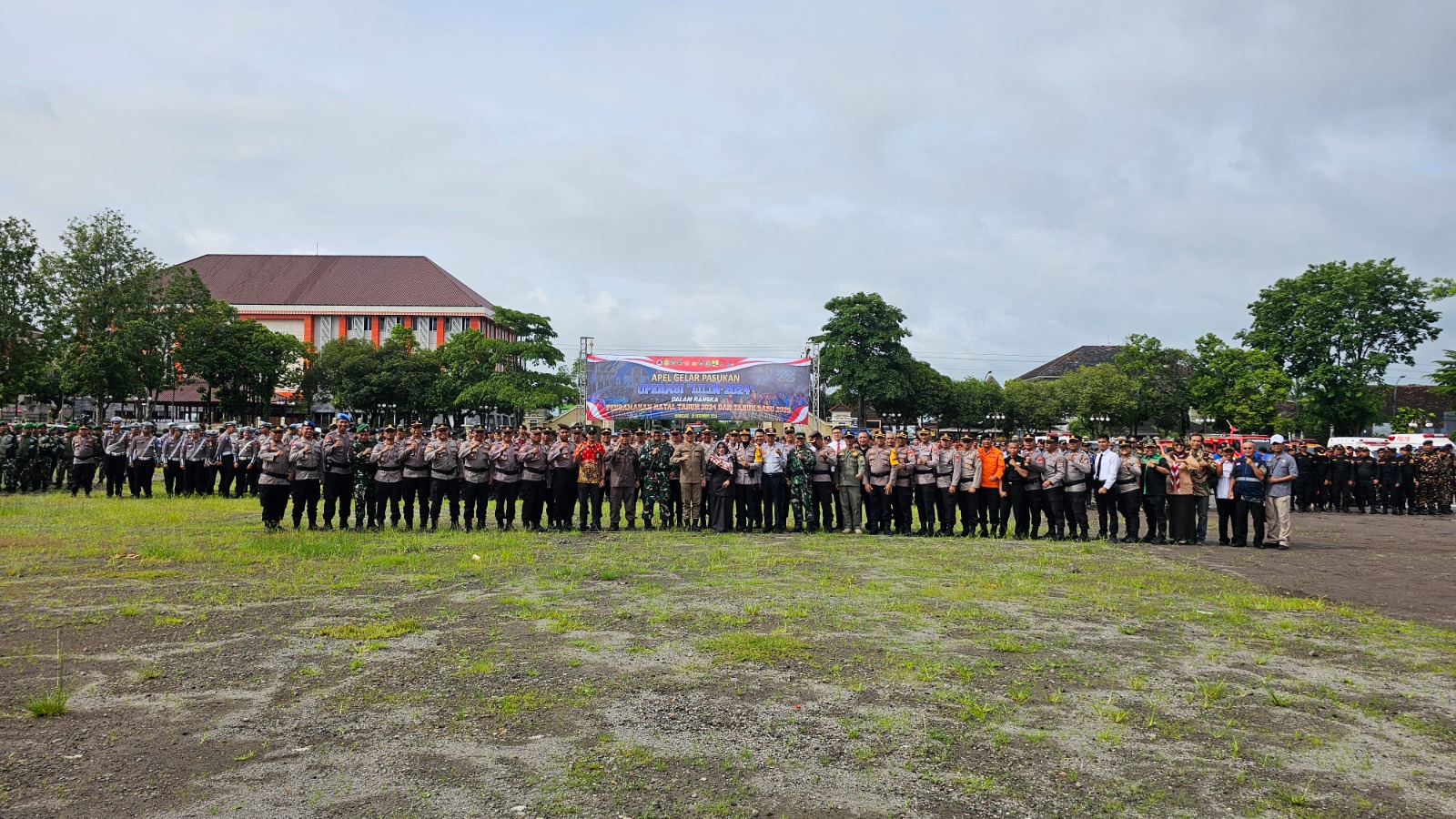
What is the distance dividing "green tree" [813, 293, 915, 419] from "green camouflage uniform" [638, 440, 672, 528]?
3998cm

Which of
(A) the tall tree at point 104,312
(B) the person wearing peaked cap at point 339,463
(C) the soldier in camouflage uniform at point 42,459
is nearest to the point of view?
(B) the person wearing peaked cap at point 339,463

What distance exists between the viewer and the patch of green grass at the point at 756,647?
6.46 m

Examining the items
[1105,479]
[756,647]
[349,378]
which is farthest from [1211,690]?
[349,378]

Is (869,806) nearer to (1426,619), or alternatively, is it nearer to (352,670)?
(352,670)

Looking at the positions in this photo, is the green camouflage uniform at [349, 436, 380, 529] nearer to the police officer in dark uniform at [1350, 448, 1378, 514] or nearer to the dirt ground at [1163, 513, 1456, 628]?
the dirt ground at [1163, 513, 1456, 628]

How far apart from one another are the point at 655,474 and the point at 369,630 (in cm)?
814

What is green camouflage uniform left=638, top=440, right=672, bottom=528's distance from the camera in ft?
49.3

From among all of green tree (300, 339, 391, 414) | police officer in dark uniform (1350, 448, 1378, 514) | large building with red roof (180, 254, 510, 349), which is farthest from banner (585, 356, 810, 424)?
large building with red roof (180, 254, 510, 349)

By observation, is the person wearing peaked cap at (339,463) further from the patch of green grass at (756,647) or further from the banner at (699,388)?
the banner at (699,388)

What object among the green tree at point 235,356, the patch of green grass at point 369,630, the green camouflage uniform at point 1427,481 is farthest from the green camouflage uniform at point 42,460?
the green camouflage uniform at point 1427,481

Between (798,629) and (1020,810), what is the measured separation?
3419 mm

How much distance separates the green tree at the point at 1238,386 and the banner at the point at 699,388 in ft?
95.7

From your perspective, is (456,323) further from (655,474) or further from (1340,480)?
(1340,480)

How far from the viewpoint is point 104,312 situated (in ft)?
143
